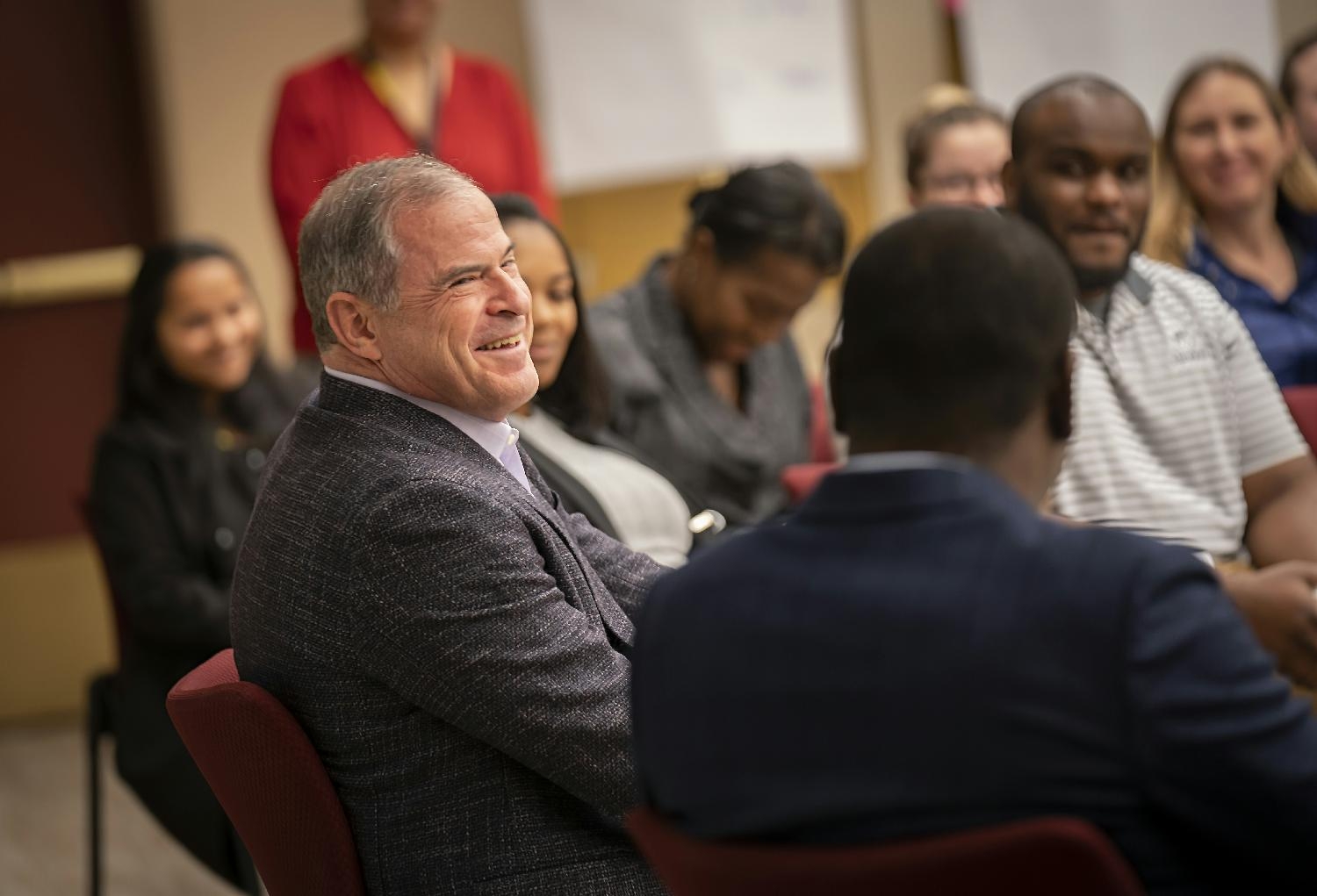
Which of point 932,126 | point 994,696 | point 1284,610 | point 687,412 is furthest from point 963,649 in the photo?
point 932,126

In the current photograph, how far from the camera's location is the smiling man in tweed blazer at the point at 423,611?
168cm

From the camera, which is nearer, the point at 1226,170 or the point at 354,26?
the point at 1226,170

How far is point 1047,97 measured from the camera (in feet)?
8.21

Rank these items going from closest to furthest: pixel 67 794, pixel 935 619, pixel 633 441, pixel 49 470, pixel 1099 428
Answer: pixel 935 619 → pixel 1099 428 → pixel 633 441 → pixel 67 794 → pixel 49 470

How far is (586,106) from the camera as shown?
17.9ft

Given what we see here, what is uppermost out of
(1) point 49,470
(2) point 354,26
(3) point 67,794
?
(2) point 354,26

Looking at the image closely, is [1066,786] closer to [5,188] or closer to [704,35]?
[704,35]

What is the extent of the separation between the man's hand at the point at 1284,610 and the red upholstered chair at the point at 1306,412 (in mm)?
1278

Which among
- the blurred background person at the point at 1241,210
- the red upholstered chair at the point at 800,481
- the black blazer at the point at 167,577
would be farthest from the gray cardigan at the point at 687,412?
the blurred background person at the point at 1241,210

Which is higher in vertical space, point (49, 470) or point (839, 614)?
point (839, 614)

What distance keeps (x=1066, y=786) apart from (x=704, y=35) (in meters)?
4.58

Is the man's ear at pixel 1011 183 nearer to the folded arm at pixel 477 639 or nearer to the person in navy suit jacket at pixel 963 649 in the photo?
the folded arm at pixel 477 639

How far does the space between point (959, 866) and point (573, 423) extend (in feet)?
6.16

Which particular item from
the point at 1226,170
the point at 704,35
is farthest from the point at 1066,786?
the point at 704,35
